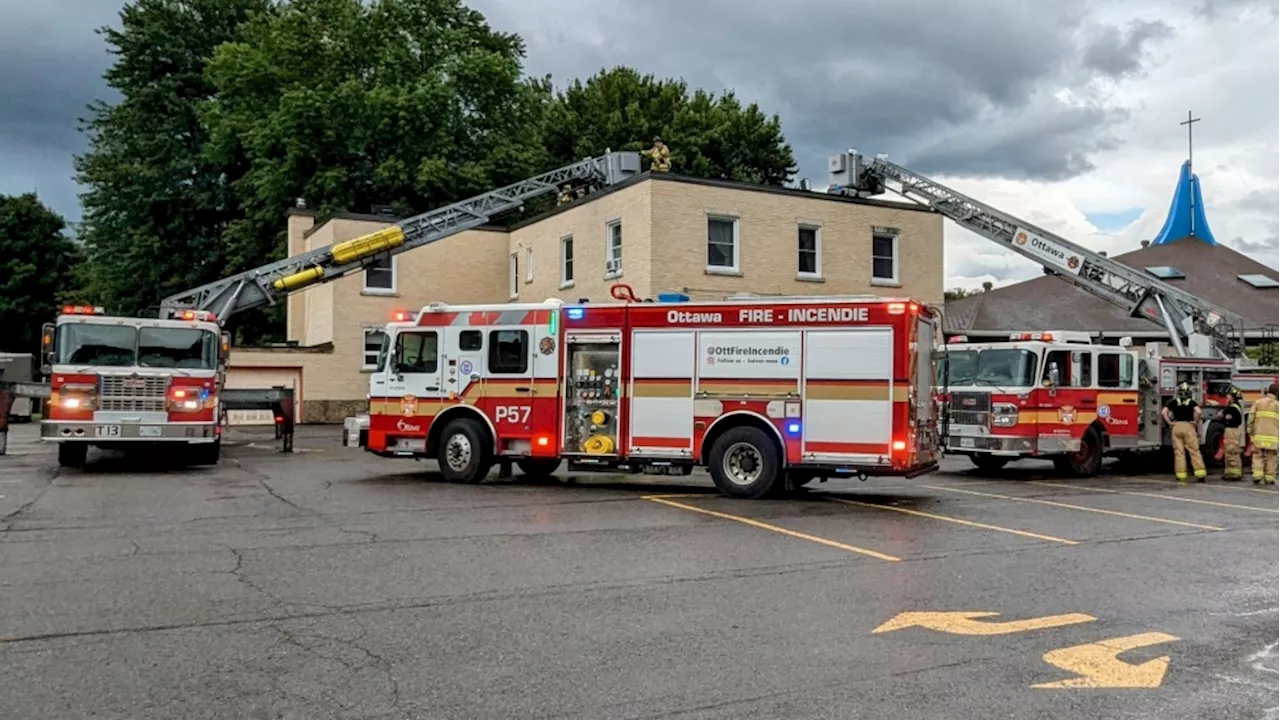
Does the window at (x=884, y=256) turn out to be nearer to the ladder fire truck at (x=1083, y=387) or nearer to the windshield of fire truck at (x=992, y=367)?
the ladder fire truck at (x=1083, y=387)

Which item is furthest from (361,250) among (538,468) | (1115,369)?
(1115,369)

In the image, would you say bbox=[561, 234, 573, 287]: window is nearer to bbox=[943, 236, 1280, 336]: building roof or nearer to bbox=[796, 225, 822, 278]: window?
bbox=[796, 225, 822, 278]: window

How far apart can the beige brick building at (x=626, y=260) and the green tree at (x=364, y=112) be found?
4519 millimetres

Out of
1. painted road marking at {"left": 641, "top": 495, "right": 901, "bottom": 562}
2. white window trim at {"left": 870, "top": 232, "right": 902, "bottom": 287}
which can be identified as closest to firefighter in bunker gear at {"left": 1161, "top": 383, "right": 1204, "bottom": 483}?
painted road marking at {"left": 641, "top": 495, "right": 901, "bottom": 562}

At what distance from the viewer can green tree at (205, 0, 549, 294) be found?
125 ft

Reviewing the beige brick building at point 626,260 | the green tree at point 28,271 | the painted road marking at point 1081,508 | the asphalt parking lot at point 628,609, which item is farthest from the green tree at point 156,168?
the painted road marking at point 1081,508

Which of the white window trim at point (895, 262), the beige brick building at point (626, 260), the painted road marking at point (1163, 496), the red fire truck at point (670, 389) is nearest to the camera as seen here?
the red fire truck at point (670, 389)

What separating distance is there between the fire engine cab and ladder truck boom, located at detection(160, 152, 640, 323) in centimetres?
1274

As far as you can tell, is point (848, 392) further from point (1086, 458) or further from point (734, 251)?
point (734, 251)

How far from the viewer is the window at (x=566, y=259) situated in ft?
96.7

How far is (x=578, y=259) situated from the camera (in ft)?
93.9

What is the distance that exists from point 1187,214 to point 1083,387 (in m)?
35.7

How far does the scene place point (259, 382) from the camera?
99.6ft

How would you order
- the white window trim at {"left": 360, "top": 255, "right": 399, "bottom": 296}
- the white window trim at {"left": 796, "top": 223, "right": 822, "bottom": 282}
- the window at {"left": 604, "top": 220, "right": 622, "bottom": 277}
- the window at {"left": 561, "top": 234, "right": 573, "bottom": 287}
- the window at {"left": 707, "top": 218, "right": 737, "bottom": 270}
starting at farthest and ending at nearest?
the white window trim at {"left": 360, "top": 255, "right": 399, "bottom": 296}
the window at {"left": 561, "top": 234, "right": 573, "bottom": 287}
the white window trim at {"left": 796, "top": 223, "right": 822, "bottom": 282}
the window at {"left": 604, "top": 220, "right": 622, "bottom": 277}
the window at {"left": 707, "top": 218, "right": 737, "bottom": 270}
